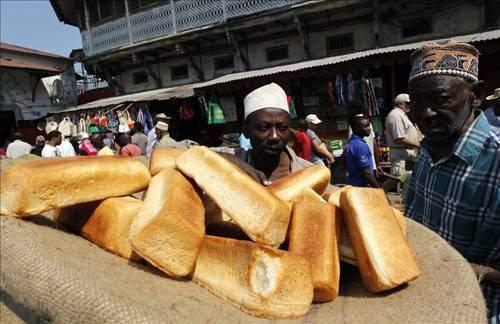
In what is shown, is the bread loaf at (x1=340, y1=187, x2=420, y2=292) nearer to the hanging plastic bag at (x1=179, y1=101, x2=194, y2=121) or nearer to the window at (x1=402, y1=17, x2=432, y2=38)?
the window at (x1=402, y1=17, x2=432, y2=38)

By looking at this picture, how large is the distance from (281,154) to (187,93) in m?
9.93

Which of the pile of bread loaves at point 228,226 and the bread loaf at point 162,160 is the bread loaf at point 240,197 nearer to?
the pile of bread loaves at point 228,226

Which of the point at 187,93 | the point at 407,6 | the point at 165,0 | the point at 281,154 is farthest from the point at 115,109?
the point at 281,154

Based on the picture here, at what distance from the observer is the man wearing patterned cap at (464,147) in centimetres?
148

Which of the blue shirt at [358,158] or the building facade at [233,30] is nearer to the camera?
the blue shirt at [358,158]

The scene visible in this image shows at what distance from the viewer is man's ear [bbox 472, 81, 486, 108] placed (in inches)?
61.2

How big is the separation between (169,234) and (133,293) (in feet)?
0.68

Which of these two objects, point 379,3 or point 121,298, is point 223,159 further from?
point 379,3

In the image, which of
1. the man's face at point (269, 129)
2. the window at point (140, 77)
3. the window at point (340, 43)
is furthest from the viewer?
the window at point (140, 77)

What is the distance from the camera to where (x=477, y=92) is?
62.1 inches

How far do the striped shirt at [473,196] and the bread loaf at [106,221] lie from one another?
1388 mm

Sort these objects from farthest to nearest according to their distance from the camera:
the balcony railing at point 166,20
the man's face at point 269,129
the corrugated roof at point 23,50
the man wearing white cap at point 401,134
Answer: the corrugated roof at point 23,50 → the balcony railing at point 166,20 → the man wearing white cap at point 401,134 → the man's face at point 269,129

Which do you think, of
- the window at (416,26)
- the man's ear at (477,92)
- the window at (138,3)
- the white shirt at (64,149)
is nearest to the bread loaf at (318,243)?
the man's ear at (477,92)

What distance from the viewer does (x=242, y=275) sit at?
1.05 m
